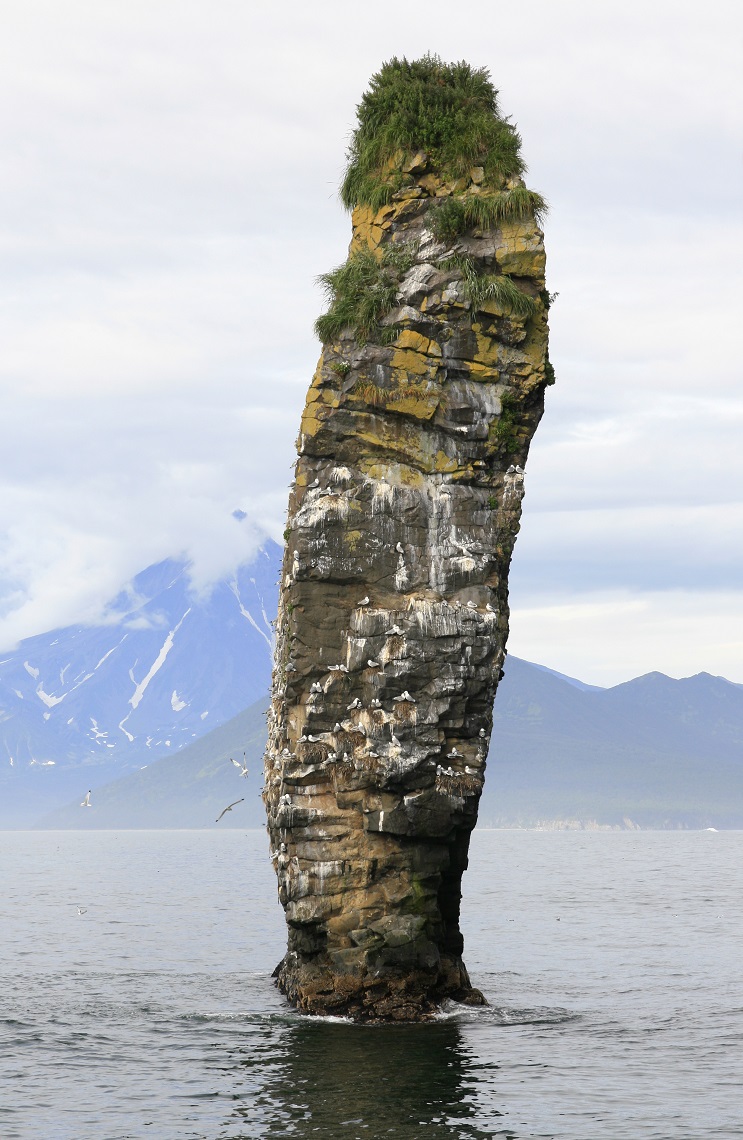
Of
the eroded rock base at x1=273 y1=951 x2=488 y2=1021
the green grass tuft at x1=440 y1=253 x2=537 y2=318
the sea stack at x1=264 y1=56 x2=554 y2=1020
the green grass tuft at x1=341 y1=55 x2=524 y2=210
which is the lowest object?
the eroded rock base at x1=273 y1=951 x2=488 y2=1021

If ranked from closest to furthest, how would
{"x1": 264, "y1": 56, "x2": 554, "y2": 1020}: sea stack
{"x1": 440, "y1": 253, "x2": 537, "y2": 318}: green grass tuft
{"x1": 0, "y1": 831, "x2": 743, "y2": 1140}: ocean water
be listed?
{"x1": 0, "y1": 831, "x2": 743, "y2": 1140}: ocean water
{"x1": 264, "y1": 56, "x2": 554, "y2": 1020}: sea stack
{"x1": 440, "y1": 253, "x2": 537, "y2": 318}: green grass tuft

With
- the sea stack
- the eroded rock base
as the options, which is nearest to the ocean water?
the eroded rock base

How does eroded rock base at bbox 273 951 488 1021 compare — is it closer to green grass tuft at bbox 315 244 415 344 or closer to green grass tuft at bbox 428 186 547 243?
green grass tuft at bbox 315 244 415 344

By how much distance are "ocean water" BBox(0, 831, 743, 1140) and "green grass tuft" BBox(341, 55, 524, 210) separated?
2206cm

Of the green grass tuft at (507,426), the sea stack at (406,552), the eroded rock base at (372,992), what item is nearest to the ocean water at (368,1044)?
the eroded rock base at (372,992)

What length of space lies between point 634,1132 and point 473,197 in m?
22.9

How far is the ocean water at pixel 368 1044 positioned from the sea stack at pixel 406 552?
284cm

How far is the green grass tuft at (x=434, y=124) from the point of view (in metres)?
37.2

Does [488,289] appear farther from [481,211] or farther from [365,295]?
[365,295]

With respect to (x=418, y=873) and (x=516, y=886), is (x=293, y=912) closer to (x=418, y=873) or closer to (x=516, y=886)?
(x=418, y=873)

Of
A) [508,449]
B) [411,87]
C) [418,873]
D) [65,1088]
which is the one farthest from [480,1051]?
[411,87]

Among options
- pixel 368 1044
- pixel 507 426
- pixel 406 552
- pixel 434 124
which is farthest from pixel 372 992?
pixel 434 124

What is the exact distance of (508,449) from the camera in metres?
36.7

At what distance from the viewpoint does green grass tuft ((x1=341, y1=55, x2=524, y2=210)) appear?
37.2 metres
